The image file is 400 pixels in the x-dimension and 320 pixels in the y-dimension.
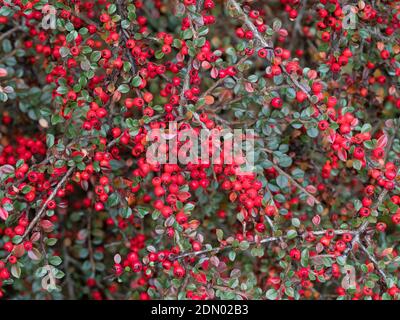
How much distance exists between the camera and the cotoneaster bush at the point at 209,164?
1.45m

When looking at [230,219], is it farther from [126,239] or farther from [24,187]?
[24,187]

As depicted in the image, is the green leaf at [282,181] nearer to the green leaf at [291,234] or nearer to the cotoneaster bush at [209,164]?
the cotoneaster bush at [209,164]

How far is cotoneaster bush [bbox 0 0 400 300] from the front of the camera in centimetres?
145

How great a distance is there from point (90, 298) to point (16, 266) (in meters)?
0.55

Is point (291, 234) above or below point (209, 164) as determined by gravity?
below

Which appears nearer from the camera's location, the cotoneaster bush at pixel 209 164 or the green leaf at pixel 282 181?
the cotoneaster bush at pixel 209 164

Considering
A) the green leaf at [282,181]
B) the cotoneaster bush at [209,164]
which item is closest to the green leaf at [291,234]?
Answer: the cotoneaster bush at [209,164]

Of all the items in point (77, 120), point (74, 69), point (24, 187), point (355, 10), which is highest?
point (355, 10)

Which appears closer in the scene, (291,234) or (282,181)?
(291,234)

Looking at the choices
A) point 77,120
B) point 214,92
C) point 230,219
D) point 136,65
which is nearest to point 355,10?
point 214,92

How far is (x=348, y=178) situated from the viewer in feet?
6.08

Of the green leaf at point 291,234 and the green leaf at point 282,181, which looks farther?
the green leaf at point 282,181

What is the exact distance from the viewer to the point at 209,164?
1.46m

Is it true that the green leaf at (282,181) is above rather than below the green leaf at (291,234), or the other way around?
above
